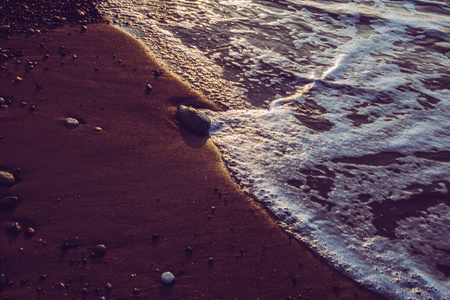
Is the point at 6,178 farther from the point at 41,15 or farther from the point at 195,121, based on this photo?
the point at 41,15

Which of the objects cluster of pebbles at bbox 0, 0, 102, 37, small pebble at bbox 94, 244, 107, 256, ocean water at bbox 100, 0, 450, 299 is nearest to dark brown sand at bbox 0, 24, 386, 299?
small pebble at bbox 94, 244, 107, 256

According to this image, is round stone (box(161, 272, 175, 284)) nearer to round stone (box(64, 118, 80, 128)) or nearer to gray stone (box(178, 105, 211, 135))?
gray stone (box(178, 105, 211, 135))

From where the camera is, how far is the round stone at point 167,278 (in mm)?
2512

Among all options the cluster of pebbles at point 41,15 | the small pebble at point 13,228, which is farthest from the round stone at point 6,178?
the cluster of pebbles at point 41,15

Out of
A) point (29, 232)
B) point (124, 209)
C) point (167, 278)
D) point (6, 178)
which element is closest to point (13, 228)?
point (29, 232)

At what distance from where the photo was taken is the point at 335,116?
4484mm

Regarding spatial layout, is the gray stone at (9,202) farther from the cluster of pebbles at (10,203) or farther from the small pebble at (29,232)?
the small pebble at (29,232)

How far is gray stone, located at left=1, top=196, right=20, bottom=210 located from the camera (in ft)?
9.00

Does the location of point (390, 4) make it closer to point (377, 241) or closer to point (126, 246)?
point (377, 241)

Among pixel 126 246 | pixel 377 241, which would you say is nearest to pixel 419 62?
pixel 377 241

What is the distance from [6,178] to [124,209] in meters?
0.97

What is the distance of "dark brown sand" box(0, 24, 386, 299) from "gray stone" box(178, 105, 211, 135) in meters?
0.11

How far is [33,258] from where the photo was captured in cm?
249

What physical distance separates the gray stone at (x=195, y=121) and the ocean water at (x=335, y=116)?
131mm
